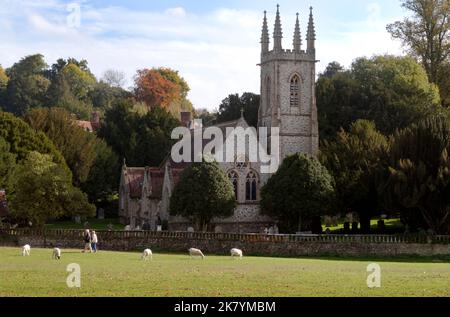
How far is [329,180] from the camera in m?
67.6

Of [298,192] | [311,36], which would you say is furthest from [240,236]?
[311,36]

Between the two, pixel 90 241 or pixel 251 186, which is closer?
pixel 90 241

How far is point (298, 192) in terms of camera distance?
6675 cm

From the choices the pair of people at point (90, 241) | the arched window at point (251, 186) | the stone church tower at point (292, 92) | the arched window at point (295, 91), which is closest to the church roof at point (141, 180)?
the arched window at point (251, 186)

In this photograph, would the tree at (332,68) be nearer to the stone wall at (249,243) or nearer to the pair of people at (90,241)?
the stone wall at (249,243)

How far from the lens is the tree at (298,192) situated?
66.6 metres

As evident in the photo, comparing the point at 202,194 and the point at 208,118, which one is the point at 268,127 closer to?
the point at 202,194

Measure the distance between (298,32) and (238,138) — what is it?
36.3 ft

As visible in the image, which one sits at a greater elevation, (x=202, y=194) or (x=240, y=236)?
(x=202, y=194)

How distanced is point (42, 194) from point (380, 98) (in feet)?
114

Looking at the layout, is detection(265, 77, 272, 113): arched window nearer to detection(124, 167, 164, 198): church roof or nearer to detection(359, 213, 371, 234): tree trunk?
detection(124, 167, 164, 198): church roof

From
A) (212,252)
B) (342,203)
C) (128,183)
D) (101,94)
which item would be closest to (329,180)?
(342,203)

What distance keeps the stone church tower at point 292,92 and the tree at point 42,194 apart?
59.3 feet
